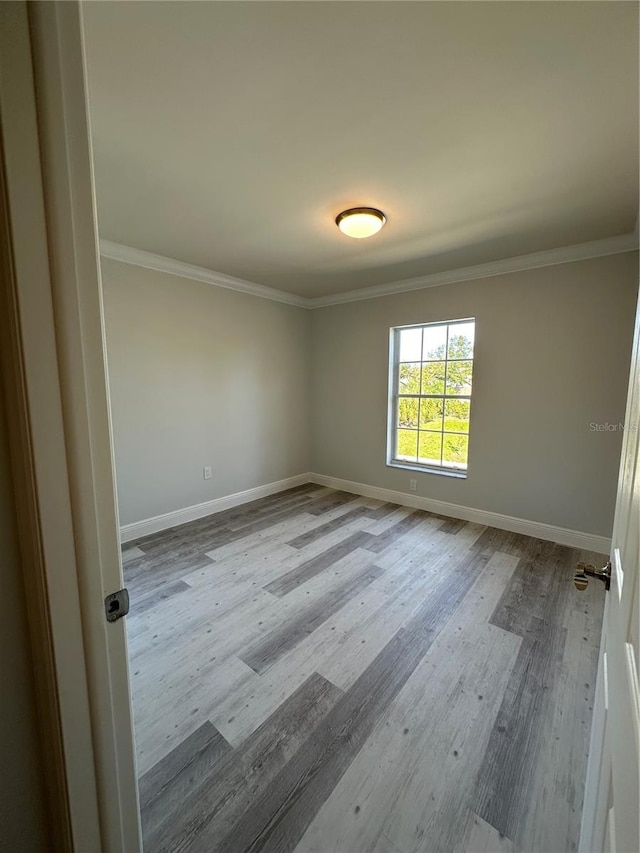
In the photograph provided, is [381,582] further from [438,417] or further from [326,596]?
[438,417]

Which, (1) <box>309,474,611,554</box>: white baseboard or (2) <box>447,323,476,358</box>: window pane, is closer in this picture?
(1) <box>309,474,611,554</box>: white baseboard

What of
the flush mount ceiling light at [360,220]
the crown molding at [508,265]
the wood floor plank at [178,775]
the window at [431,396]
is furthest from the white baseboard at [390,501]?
the flush mount ceiling light at [360,220]

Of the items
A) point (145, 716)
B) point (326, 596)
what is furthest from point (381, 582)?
point (145, 716)

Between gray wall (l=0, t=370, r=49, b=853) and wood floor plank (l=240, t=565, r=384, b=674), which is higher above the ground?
gray wall (l=0, t=370, r=49, b=853)

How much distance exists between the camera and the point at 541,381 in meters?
3.00

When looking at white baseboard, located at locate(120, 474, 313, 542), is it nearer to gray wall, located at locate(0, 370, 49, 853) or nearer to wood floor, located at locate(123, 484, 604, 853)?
wood floor, located at locate(123, 484, 604, 853)

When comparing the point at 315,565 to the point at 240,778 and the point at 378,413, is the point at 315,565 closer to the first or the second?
the point at 240,778

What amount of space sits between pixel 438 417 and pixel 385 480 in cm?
98

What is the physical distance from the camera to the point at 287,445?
4.50 metres

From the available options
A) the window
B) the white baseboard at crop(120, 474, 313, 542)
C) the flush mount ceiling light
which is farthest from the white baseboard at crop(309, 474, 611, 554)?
the flush mount ceiling light

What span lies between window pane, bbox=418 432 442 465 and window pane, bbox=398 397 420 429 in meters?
0.17

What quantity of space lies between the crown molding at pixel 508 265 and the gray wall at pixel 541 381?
6 centimetres

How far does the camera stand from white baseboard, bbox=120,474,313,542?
3.10 metres

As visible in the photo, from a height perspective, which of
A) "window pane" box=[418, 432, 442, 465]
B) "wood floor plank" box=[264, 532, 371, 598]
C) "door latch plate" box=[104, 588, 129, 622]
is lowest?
"wood floor plank" box=[264, 532, 371, 598]
